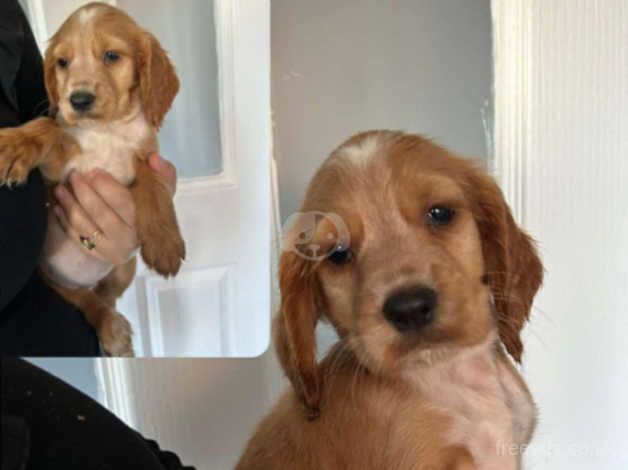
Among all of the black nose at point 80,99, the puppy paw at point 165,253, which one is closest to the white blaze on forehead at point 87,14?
the black nose at point 80,99

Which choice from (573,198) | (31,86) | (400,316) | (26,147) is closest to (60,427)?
(400,316)

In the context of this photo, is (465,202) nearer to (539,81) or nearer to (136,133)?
(539,81)

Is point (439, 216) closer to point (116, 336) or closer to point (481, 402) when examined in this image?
point (481, 402)

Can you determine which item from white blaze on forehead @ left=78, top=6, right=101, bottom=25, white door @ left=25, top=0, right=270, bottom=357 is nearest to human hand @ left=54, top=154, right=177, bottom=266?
white door @ left=25, top=0, right=270, bottom=357

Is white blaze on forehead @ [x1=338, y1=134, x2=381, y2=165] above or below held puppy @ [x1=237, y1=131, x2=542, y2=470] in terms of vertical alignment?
above

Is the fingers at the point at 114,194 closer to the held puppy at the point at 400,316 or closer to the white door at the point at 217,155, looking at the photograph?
the white door at the point at 217,155

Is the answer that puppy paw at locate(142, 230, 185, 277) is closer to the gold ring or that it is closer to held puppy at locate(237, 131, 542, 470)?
the gold ring

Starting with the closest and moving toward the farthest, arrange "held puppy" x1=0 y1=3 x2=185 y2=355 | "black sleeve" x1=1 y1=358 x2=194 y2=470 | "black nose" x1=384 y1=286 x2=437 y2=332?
"black sleeve" x1=1 y1=358 x2=194 y2=470
"black nose" x1=384 y1=286 x2=437 y2=332
"held puppy" x1=0 y1=3 x2=185 y2=355

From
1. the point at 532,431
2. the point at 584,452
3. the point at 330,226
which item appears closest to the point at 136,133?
the point at 330,226

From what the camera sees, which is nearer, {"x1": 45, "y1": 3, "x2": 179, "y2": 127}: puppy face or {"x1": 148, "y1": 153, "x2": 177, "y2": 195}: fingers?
{"x1": 45, "y1": 3, "x2": 179, "y2": 127}: puppy face
